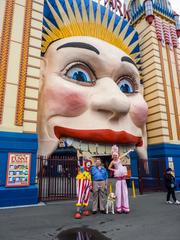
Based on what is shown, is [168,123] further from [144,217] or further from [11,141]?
[11,141]

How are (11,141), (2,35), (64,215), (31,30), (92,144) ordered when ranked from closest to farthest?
(64,215), (11,141), (2,35), (31,30), (92,144)

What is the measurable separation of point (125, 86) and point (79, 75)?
114 inches

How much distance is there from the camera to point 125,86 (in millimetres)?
11938

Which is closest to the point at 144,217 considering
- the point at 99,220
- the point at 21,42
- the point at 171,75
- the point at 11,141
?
the point at 99,220

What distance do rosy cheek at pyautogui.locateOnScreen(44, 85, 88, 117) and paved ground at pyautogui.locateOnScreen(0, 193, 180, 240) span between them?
4404 millimetres

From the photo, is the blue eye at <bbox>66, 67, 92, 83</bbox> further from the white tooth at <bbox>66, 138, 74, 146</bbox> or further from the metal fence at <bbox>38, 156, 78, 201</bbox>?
the metal fence at <bbox>38, 156, 78, 201</bbox>

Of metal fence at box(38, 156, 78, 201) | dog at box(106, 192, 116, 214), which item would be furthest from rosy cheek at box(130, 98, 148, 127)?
dog at box(106, 192, 116, 214)

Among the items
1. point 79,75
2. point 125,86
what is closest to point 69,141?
point 79,75

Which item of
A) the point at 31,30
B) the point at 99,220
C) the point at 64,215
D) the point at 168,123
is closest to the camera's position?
the point at 99,220

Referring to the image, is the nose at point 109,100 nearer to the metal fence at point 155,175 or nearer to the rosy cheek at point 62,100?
the rosy cheek at point 62,100

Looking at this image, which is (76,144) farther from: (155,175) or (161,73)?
(161,73)

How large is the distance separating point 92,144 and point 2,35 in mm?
6082

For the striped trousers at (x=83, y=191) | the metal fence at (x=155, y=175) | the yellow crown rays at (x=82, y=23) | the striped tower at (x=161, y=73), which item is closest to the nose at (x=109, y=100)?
the yellow crown rays at (x=82, y=23)

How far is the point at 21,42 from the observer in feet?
28.8
